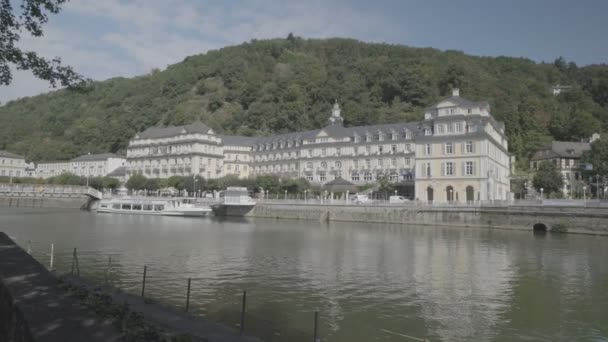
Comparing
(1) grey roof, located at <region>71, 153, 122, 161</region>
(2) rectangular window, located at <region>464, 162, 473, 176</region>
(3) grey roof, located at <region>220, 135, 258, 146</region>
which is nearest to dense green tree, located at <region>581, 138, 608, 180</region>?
(2) rectangular window, located at <region>464, 162, 473, 176</region>

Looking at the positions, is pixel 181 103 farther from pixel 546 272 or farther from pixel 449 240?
pixel 546 272

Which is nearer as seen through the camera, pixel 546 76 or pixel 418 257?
pixel 418 257

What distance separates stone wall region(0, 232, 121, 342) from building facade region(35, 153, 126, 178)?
12093 cm

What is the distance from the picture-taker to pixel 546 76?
14138 cm

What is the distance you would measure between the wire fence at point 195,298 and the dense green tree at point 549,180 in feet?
206

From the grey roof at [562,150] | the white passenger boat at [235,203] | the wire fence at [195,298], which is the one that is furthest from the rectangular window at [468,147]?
the wire fence at [195,298]

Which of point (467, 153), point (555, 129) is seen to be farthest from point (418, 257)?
point (555, 129)

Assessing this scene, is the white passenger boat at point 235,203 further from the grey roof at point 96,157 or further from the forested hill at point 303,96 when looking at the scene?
the grey roof at point 96,157

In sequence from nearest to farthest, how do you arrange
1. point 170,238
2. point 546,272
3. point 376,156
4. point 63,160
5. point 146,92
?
point 546,272 → point 170,238 → point 376,156 → point 63,160 → point 146,92

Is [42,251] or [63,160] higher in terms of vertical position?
[63,160]

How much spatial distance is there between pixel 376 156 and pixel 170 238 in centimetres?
5157

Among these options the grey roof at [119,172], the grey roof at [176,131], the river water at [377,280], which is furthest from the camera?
the grey roof at [119,172]

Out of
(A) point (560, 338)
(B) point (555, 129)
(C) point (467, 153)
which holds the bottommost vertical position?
(A) point (560, 338)

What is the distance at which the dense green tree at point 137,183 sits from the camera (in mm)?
101750
